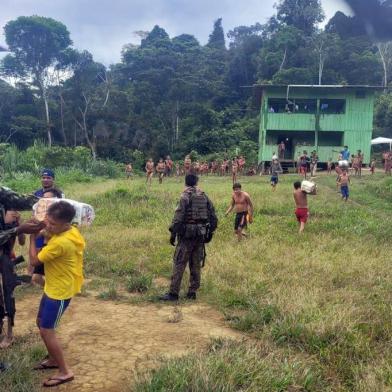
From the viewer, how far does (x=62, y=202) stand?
376cm

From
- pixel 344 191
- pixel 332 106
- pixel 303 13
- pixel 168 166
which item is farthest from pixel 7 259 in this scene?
pixel 303 13

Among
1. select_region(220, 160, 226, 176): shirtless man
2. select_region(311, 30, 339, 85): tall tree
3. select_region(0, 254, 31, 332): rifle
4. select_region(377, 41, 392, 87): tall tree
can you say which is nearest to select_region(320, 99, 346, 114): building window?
select_region(220, 160, 226, 176): shirtless man

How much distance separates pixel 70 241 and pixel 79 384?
115 centimetres

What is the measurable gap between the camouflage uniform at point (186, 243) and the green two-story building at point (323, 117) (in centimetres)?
2431

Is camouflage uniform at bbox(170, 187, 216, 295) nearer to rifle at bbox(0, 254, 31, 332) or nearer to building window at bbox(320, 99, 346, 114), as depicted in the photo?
rifle at bbox(0, 254, 31, 332)

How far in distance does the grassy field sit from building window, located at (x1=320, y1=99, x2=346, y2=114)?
1941cm

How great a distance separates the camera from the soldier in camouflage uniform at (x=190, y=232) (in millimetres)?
6148

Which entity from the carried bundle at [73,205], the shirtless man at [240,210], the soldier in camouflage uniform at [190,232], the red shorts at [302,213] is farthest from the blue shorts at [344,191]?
the carried bundle at [73,205]

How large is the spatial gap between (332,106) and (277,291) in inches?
1094

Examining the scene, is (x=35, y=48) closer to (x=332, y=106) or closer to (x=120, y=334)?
(x=332, y=106)

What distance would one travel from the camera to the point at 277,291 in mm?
5938

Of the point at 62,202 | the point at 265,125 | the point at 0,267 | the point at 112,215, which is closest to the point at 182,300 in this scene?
the point at 0,267

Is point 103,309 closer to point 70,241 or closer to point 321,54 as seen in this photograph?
point 70,241

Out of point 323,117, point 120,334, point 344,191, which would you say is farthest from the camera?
point 323,117
